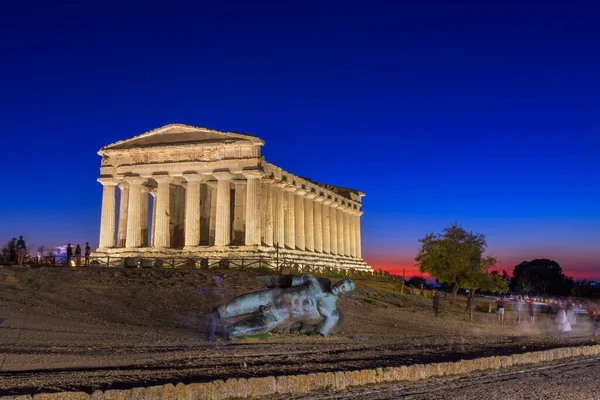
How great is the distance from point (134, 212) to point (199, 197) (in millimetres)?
5226

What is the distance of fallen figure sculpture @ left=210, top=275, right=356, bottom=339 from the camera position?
1727 centimetres

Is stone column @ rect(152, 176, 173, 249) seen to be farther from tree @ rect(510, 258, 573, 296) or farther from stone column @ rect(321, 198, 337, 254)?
tree @ rect(510, 258, 573, 296)

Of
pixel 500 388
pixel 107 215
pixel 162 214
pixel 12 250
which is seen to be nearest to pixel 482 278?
pixel 162 214

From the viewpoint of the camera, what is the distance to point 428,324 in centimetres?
3073

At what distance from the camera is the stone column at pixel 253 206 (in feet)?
163

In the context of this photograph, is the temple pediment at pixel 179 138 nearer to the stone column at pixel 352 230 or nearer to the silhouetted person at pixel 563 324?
the silhouetted person at pixel 563 324

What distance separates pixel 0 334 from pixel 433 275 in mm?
39013


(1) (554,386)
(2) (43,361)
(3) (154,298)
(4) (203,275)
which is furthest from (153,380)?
(4) (203,275)

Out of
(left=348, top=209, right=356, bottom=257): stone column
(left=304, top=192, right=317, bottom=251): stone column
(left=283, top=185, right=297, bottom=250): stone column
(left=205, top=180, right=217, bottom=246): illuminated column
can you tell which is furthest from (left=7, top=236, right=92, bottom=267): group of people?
(left=348, top=209, right=356, bottom=257): stone column

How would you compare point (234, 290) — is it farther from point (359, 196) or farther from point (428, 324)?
point (359, 196)

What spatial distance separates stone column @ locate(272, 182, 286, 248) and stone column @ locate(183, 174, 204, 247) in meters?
6.34

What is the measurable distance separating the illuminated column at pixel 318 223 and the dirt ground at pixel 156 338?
1115 inches

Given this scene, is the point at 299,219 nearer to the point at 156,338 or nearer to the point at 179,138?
the point at 179,138

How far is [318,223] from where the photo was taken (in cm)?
6594
